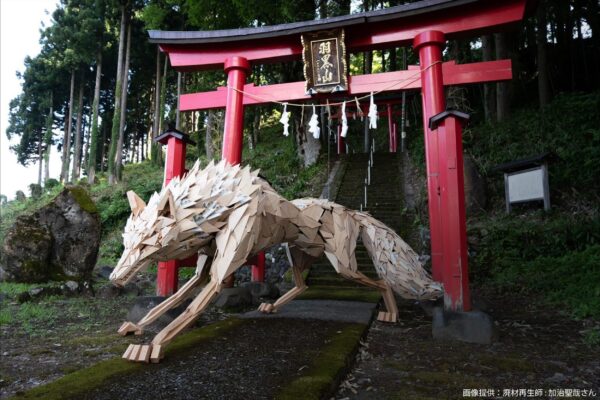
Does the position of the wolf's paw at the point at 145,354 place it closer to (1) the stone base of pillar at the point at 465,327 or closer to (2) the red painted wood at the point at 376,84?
(1) the stone base of pillar at the point at 465,327

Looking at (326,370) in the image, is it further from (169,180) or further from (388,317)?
(169,180)

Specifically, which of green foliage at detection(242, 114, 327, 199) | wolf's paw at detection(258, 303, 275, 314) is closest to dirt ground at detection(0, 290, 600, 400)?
wolf's paw at detection(258, 303, 275, 314)

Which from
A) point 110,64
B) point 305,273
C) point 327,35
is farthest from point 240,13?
point 110,64

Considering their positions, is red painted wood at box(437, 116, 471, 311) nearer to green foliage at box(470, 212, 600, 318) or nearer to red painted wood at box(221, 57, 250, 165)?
green foliage at box(470, 212, 600, 318)

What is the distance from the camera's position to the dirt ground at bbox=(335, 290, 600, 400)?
283cm

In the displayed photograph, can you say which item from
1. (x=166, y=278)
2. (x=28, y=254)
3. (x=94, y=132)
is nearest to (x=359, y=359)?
(x=166, y=278)

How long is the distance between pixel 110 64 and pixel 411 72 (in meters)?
24.4

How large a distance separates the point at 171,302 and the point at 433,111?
14.0 ft

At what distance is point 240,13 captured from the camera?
11.4m

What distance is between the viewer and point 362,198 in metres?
11.0

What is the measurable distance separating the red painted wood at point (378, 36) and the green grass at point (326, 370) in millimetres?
4597

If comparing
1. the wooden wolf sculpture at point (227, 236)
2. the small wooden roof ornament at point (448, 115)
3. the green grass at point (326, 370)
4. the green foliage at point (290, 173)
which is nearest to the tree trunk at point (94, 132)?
the green foliage at point (290, 173)

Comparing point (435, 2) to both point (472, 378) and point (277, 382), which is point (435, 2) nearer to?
point (472, 378)

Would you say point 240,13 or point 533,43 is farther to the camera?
point 533,43
